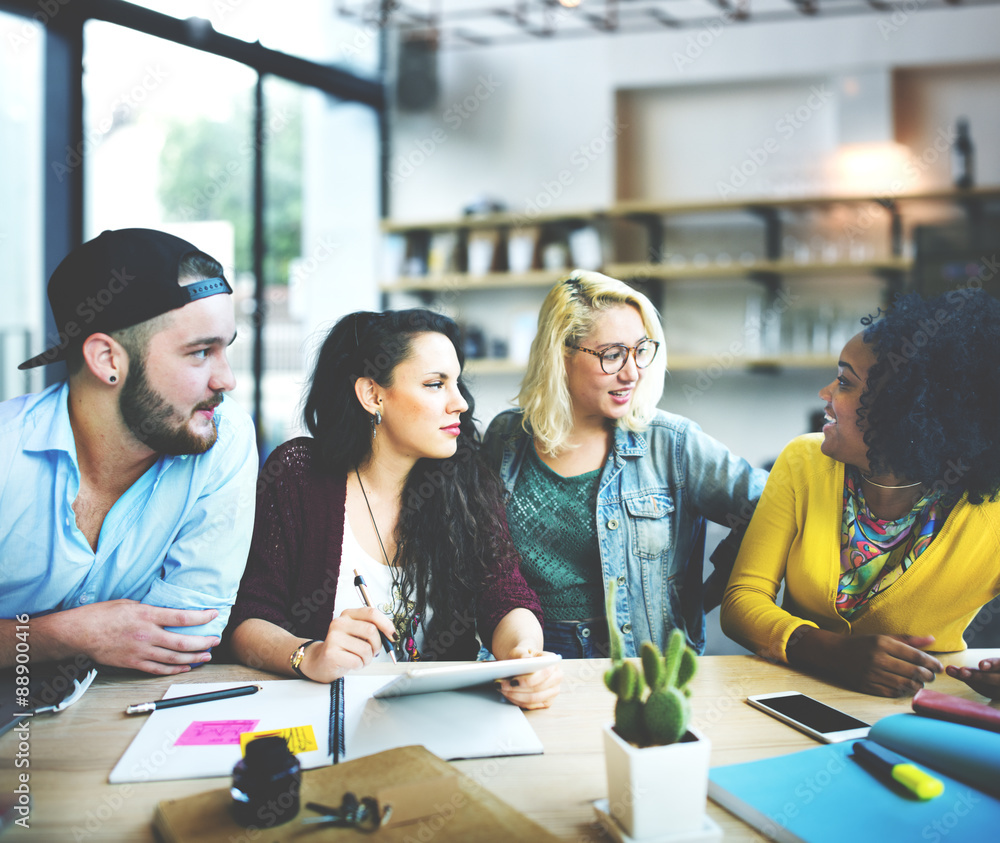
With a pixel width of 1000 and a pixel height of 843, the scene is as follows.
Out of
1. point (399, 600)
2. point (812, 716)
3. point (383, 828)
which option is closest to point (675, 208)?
point (399, 600)

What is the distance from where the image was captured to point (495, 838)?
0.85m

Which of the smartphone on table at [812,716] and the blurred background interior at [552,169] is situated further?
the blurred background interior at [552,169]

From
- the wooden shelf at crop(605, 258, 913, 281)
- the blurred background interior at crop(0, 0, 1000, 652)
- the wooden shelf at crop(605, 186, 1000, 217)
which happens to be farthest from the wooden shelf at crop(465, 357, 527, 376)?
the wooden shelf at crop(605, 186, 1000, 217)

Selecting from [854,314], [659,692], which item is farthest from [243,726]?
[854,314]

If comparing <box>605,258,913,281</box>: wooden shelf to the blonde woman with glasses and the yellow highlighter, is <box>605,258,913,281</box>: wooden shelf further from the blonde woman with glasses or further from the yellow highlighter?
the yellow highlighter

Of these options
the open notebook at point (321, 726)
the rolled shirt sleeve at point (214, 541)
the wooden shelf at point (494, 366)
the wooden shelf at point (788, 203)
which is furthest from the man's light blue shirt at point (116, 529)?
the wooden shelf at point (788, 203)

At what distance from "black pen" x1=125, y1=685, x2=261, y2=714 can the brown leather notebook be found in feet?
0.95

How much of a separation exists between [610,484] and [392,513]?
521mm

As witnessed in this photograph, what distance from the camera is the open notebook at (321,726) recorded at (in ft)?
3.43

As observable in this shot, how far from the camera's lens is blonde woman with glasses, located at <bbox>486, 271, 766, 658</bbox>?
1.91m

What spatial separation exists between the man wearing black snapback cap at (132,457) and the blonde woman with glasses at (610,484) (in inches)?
28.4

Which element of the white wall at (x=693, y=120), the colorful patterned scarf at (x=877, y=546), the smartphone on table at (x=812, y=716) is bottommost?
the smartphone on table at (x=812, y=716)

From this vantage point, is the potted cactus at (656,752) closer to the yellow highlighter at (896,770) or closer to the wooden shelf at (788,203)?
the yellow highlighter at (896,770)

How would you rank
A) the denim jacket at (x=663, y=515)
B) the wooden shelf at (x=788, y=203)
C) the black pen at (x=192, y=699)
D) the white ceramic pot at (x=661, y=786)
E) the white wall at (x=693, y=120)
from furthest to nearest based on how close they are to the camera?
the white wall at (x=693, y=120) < the wooden shelf at (x=788, y=203) < the denim jacket at (x=663, y=515) < the black pen at (x=192, y=699) < the white ceramic pot at (x=661, y=786)
